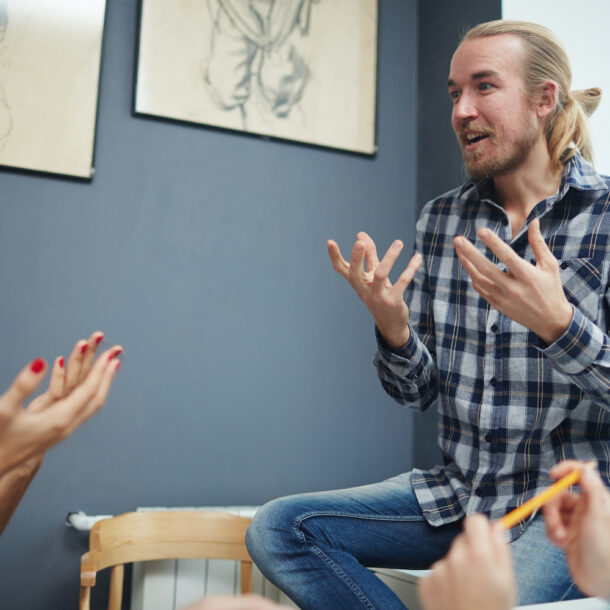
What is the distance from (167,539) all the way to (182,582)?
14 cm

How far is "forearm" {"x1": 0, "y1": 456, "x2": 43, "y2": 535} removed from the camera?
2.64ft

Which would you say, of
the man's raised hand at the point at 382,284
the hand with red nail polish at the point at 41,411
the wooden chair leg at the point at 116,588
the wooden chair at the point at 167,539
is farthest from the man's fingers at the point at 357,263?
the wooden chair leg at the point at 116,588

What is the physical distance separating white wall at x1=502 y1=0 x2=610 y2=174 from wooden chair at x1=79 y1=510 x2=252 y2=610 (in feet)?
4.55

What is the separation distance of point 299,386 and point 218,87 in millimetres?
935

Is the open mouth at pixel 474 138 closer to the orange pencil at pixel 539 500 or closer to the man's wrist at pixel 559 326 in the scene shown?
the man's wrist at pixel 559 326

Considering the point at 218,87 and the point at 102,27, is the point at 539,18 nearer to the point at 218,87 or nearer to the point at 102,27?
the point at 218,87

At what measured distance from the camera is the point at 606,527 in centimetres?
57

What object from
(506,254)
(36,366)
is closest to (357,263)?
(506,254)

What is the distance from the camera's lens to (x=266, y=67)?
1.98 metres

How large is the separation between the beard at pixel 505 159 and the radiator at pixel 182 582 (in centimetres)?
103

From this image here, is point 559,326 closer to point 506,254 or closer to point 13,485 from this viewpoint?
point 506,254

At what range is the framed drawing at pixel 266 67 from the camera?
1.87 meters

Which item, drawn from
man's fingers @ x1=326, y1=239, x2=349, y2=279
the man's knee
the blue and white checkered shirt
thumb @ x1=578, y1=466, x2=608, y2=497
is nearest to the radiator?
the man's knee

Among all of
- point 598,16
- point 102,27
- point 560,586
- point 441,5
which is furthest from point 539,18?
point 560,586
